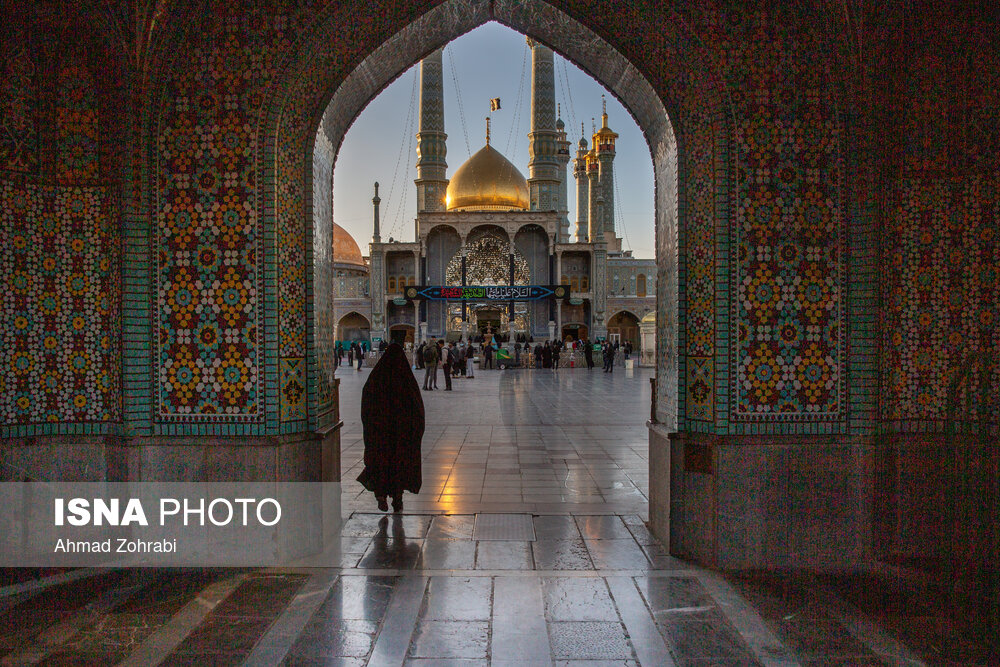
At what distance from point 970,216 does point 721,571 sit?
2209 mm

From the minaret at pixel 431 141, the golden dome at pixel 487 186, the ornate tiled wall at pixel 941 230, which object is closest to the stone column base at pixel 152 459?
the ornate tiled wall at pixel 941 230

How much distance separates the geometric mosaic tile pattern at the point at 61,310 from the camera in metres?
3.67

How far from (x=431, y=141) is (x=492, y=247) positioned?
5.61 m

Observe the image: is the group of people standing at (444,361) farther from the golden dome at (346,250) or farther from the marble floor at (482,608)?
the golden dome at (346,250)

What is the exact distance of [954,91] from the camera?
3598 mm

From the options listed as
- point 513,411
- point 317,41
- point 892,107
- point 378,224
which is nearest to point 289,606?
point 317,41

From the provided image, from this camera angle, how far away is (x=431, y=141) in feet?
106

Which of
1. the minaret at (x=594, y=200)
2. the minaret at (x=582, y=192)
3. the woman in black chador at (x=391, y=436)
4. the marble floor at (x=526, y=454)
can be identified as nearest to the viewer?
the woman in black chador at (x=391, y=436)

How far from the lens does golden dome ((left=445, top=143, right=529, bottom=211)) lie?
113ft

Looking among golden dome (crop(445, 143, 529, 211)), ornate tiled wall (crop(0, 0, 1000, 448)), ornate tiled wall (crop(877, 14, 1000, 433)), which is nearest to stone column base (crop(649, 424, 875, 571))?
ornate tiled wall (crop(0, 0, 1000, 448))

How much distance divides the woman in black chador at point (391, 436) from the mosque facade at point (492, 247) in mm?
26831

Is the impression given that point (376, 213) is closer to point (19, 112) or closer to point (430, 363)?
point (430, 363)

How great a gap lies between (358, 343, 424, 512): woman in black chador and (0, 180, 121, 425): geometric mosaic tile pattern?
145 centimetres

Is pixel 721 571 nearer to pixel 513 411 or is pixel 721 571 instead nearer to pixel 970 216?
pixel 970 216
